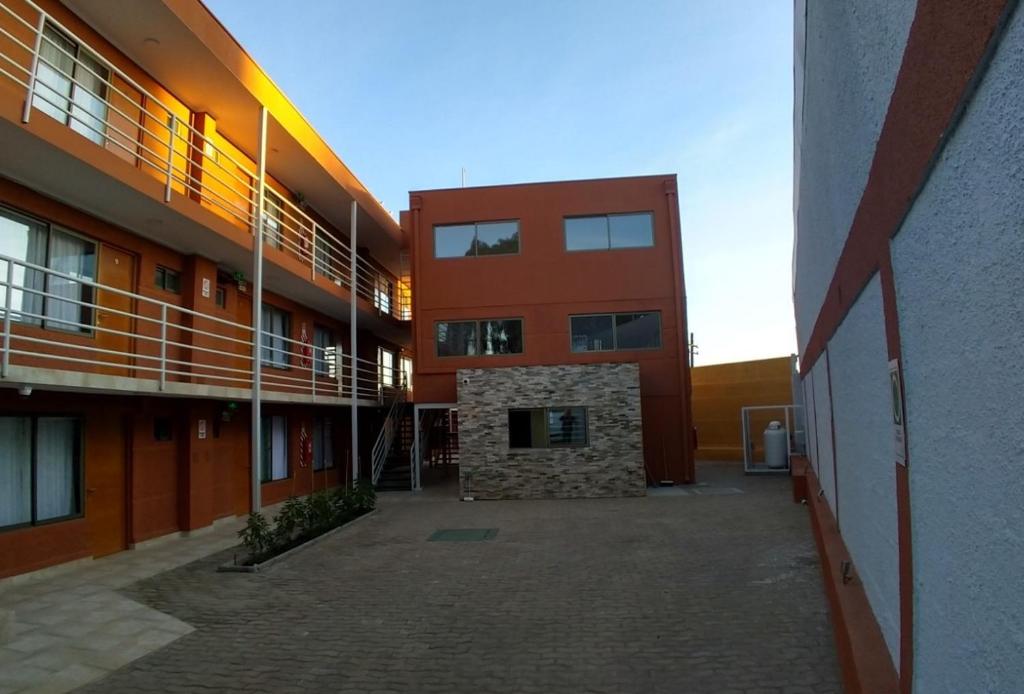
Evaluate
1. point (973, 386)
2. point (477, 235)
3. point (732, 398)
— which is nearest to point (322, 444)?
point (477, 235)

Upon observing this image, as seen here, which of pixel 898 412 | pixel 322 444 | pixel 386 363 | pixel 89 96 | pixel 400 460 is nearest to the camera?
pixel 898 412

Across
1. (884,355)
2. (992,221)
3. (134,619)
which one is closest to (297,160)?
(134,619)

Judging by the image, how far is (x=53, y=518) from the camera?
30.2 feet

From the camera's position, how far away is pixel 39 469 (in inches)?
356

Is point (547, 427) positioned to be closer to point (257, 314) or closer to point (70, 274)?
point (257, 314)

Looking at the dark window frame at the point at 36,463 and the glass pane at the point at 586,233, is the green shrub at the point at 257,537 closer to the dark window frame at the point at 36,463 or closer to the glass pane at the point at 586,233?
the dark window frame at the point at 36,463

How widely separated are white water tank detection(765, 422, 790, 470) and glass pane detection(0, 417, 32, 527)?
58.7ft

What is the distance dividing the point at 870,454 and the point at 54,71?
1026 cm

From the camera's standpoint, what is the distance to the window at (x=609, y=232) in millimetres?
18828

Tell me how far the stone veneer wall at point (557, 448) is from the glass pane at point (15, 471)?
30.0ft

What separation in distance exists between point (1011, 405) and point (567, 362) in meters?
17.1

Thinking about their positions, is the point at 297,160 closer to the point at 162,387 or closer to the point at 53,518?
the point at 162,387

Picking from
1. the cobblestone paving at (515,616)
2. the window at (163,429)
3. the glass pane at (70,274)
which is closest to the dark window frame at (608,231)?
the cobblestone paving at (515,616)

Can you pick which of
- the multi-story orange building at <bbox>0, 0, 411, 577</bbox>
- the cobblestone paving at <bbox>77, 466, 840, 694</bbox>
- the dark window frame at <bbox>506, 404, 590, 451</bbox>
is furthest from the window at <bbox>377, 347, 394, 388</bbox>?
the cobblestone paving at <bbox>77, 466, 840, 694</bbox>
